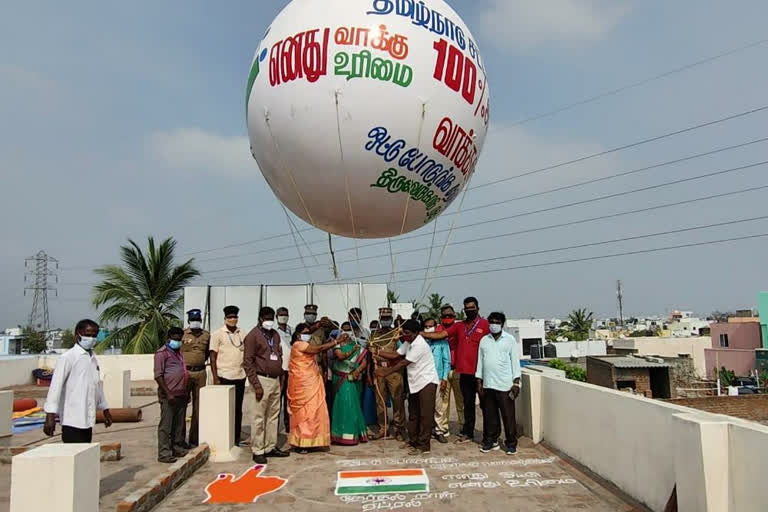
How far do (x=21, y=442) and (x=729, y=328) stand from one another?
49.5 meters

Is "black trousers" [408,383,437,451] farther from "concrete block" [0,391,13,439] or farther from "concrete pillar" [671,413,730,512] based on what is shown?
"concrete block" [0,391,13,439]

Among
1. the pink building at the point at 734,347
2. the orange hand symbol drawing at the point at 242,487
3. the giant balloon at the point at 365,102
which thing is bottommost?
the pink building at the point at 734,347

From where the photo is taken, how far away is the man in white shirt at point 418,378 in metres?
6.74

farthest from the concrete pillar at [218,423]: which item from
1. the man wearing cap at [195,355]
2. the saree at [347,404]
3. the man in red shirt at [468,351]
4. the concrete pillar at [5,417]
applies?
the man in red shirt at [468,351]

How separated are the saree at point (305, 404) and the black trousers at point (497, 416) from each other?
202 centimetres

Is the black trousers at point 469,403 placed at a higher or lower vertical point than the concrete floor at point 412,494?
higher

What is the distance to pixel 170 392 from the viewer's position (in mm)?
6297

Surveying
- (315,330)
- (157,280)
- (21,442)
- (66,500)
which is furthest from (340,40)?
(157,280)

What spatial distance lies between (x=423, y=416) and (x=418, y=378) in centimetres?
47

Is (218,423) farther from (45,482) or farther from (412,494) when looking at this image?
(45,482)

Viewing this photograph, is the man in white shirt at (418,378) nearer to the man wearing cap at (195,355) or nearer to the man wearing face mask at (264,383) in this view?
the man wearing face mask at (264,383)

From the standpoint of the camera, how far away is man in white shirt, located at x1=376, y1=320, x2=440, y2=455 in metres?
6.74

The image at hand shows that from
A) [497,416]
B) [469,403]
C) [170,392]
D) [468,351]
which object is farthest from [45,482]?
[469,403]

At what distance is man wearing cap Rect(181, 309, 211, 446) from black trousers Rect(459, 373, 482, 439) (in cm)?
353
